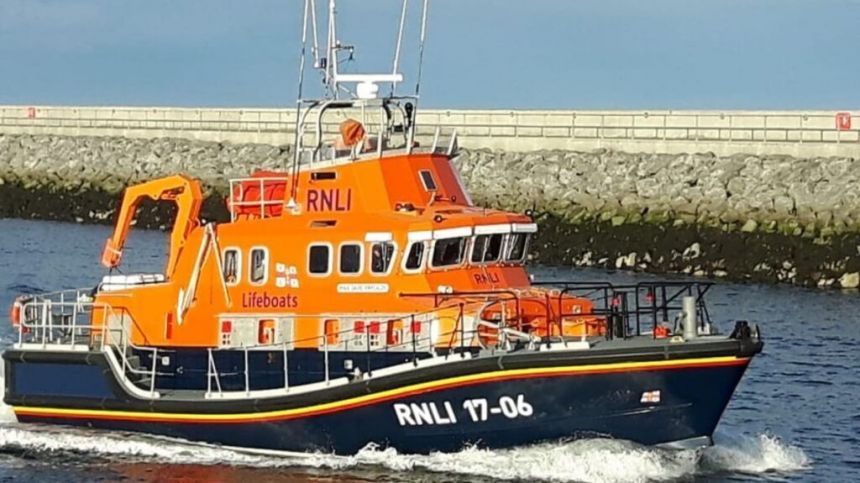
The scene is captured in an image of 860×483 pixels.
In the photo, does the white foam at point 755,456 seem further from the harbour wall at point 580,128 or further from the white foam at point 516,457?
the harbour wall at point 580,128

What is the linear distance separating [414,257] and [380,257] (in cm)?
36

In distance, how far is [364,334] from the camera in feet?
55.4

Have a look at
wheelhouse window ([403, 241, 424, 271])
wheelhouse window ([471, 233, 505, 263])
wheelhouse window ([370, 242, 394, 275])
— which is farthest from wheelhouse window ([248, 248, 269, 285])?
wheelhouse window ([471, 233, 505, 263])

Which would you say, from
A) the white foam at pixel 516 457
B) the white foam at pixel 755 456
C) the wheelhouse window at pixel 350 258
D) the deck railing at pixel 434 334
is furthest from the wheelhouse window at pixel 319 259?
the white foam at pixel 755 456

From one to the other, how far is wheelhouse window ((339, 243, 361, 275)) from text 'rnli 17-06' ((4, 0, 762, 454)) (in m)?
0.02

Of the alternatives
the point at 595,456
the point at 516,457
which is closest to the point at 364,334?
the point at 516,457

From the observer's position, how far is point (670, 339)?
15789 millimetres

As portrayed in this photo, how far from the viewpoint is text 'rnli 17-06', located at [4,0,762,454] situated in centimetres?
1578

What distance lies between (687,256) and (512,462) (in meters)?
20.9

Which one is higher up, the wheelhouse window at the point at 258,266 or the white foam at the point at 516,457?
the wheelhouse window at the point at 258,266

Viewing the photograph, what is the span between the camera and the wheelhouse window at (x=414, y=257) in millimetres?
16766

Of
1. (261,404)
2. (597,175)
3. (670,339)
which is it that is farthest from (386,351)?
(597,175)

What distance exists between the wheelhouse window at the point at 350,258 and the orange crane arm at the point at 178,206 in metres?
2.11

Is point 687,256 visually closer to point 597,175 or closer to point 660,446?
point 597,175
